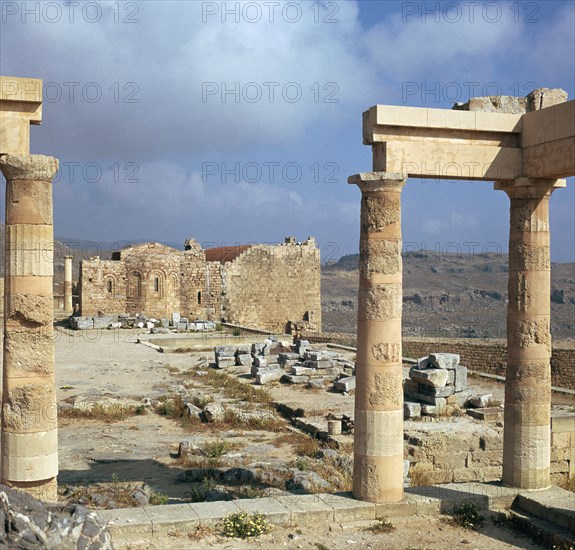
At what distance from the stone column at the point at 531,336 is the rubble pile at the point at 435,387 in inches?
199

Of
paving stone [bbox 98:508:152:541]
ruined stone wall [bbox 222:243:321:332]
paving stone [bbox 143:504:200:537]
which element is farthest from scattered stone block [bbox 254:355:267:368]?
ruined stone wall [bbox 222:243:321:332]

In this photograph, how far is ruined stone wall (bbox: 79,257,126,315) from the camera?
34.3 meters

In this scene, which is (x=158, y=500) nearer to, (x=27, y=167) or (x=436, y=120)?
(x=27, y=167)

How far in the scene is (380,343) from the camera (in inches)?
319

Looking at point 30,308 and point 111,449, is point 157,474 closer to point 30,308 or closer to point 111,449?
point 111,449

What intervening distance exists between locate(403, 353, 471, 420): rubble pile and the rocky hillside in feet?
109

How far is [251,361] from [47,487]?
14.0m

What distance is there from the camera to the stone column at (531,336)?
884 cm

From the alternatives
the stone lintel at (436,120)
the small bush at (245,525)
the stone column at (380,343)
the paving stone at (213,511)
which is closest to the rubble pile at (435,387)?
the stone column at (380,343)

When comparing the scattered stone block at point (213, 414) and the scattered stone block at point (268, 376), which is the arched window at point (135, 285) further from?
the scattered stone block at point (213, 414)

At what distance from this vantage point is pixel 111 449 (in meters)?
12.4

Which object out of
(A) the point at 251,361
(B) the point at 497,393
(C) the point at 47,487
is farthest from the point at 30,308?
(A) the point at 251,361

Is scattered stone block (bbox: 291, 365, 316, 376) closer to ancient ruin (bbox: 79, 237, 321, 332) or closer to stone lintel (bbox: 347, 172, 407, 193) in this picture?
stone lintel (bbox: 347, 172, 407, 193)

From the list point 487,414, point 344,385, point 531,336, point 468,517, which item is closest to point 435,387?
point 487,414
